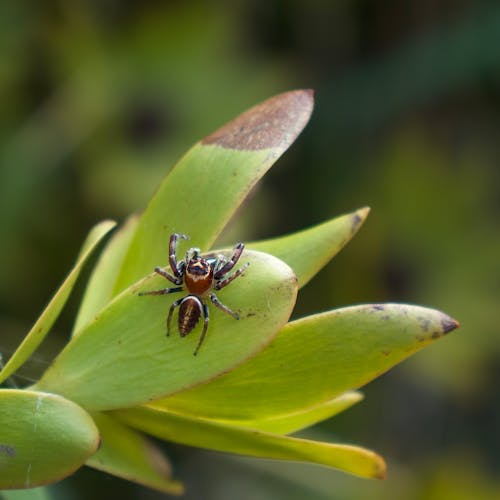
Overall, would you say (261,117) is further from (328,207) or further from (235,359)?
(328,207)

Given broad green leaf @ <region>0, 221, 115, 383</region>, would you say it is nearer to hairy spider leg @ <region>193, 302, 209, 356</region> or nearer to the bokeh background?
hairy spider leg @ <region>193, 302, 209, 356</region>

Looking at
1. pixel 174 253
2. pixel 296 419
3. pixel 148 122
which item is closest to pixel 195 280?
pixel 174 253

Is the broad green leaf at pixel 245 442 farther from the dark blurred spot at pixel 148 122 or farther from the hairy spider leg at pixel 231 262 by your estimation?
the dark blurred spot at pixel 148 122

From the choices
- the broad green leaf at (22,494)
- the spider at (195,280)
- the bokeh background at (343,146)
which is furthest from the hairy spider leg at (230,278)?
the bokeh background at (343,146)

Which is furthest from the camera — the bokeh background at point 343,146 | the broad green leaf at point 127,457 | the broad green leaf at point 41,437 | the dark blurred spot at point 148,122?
the dark blurred spot at point 148,122

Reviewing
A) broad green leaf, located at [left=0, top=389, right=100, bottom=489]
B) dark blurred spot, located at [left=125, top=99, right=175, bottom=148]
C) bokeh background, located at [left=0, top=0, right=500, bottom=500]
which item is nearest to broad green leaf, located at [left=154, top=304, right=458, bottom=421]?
broad green leaf, located at [left=0, top=389, right=100, bottom=489]

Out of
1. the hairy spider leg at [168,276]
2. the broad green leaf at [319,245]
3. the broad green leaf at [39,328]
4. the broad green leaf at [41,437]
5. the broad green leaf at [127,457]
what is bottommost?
the broad green leaf at [127,457]

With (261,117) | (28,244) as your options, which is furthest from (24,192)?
(261,117)
